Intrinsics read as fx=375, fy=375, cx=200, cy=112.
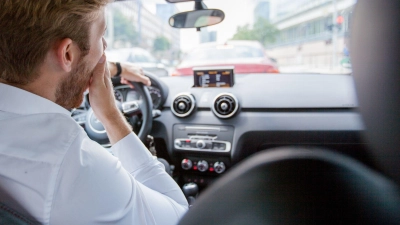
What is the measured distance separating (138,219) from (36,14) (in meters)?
0.71

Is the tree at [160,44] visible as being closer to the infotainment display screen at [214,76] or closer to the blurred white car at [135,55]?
the blurred white car at [135,55]

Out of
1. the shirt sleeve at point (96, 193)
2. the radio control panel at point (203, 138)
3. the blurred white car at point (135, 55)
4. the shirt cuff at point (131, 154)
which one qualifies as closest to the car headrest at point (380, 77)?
the shirt sleeve at point (96, 193)

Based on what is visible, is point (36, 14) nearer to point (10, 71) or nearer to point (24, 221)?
point (10, 71)

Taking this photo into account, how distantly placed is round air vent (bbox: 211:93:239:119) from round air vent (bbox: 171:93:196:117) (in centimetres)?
22

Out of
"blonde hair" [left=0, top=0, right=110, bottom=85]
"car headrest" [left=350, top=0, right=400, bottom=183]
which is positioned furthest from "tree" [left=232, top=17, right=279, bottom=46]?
"car headrest" [left=350, top=0, right=400, bottom=183]

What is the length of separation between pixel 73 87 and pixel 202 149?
2049mm

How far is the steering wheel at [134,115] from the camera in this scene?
281cm

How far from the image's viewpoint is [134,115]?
9.98 feet

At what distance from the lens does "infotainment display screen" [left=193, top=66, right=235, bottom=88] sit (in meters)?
3.41

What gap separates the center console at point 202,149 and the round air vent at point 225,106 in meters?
0.11

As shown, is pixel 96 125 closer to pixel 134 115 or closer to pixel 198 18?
pixel 134 115

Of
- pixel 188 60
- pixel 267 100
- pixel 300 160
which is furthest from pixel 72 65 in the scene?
pixel 188 60

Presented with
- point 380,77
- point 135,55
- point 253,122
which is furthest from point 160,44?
point 380,77

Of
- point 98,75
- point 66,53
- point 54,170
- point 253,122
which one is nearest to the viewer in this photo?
point 54,170
